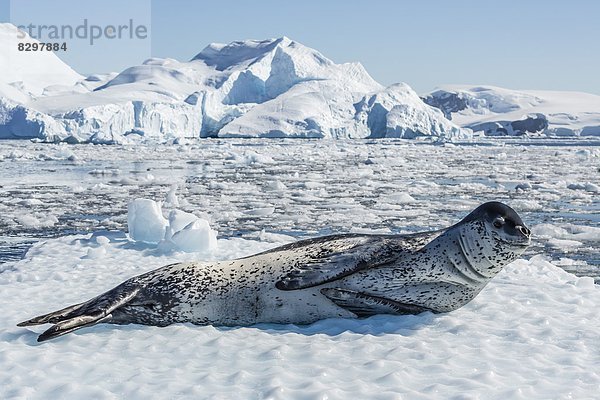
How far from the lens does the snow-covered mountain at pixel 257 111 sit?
43.5m

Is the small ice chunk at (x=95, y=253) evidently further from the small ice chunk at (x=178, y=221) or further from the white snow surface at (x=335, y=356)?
the white snow surface at (x=335, y=356)

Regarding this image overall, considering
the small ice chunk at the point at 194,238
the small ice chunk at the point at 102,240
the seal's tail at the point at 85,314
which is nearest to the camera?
the seal's tail at the point at 85,314

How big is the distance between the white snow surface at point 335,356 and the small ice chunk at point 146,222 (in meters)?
2.32

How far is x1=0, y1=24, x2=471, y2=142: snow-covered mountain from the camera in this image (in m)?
43.5

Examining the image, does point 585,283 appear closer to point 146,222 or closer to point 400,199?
point 146,222

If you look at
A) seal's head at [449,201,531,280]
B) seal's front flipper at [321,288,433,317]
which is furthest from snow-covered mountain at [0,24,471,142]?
seal's head at [449,201,531,280]

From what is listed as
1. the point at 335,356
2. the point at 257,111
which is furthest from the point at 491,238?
the point at 257,111

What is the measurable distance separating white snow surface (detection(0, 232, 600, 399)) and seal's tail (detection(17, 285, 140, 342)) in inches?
2.0

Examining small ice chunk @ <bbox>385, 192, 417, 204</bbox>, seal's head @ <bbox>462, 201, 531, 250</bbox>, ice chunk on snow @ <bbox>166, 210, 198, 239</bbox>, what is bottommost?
small ice chunk @ <bbox>385, 192, 417, 204</bbox>

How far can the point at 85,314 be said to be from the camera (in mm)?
3238

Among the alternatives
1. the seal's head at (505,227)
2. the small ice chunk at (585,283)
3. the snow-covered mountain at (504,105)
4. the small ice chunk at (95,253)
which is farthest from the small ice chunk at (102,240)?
the snow-covered mountain at (504,105)

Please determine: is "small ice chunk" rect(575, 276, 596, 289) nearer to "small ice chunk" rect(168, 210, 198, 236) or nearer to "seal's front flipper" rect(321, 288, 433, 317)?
"seal's front flipper" rect(321, 288, 433, 317)

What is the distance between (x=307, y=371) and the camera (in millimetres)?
2551

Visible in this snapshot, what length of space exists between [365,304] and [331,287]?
0.66ft
